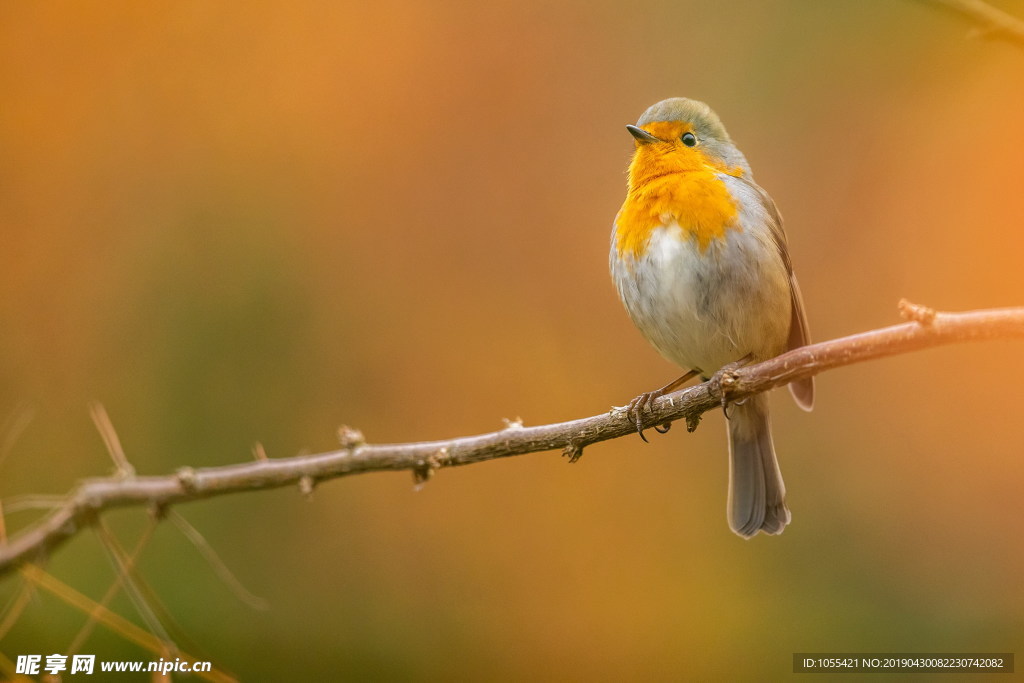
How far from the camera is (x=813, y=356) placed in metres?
1.77

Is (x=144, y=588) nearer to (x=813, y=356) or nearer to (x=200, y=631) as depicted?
(x=813, y=356)

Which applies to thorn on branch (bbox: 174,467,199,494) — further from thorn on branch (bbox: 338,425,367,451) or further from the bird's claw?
the bird's claw

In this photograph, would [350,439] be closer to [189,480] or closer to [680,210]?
[189,480]

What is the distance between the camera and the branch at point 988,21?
129 cm

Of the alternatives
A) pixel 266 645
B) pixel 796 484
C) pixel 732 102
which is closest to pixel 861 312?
pixel 796 484

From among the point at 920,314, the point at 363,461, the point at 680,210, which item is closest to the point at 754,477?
the point at 680,210

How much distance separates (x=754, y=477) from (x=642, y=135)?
1321 mm

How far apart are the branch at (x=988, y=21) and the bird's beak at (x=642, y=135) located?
1.80 metres

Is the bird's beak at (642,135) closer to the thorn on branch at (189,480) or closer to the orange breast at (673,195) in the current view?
the orange breast at (673,195)

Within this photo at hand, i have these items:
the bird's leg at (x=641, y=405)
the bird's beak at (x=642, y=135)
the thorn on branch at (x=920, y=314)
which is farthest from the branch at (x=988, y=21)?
the bird's beak at (x=642, y=135)

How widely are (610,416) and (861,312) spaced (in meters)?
2.33

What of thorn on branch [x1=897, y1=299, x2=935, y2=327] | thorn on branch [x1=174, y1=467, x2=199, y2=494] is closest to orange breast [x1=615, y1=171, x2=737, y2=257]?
thorn on branch [x1=897, y1=299, x2=935, y2=327]

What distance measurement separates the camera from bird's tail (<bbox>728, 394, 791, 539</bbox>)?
332 centimetres

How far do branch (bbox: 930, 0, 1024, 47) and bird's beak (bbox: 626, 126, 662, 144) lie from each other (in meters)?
1.80
